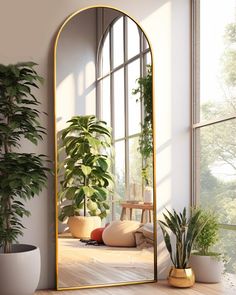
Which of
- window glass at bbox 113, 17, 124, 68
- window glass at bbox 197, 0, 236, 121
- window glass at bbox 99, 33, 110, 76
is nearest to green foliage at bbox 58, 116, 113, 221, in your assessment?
window glass at bbox 99, 33, 110, 76

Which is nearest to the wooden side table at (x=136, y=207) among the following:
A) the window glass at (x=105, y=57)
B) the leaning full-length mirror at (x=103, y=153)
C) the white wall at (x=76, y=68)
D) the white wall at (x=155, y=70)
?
the leaning full-length mirror at (x=103, y=153)

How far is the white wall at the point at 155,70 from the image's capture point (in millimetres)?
4074

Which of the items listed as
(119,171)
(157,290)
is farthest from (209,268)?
(119,171)

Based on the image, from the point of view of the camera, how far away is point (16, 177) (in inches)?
141

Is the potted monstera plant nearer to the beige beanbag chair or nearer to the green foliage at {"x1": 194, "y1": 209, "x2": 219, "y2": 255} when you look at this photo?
the beige beanbag chair

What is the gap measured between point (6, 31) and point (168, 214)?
79.0 inches

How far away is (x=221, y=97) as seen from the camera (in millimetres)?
4355

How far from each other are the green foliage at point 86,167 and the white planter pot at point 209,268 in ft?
2.88

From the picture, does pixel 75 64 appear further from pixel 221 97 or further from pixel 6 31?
pixel 221 97

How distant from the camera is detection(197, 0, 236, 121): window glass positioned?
14.0 ft

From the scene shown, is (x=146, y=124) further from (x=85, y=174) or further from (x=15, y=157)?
(x=15, y=157)

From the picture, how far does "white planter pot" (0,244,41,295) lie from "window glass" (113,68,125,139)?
4.06 feet

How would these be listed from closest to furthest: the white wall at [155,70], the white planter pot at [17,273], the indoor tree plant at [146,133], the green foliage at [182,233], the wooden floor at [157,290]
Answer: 1. the white planter pot at [17,273]
2. the wooden floor at [157,290]
3. the white wall at [155,70]
4. the green foliage at [182,233]
5. the indoor tree plant at [146,133]

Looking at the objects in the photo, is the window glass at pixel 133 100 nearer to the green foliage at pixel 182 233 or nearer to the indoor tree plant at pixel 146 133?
the indoor tree plant at pixel 146 133
